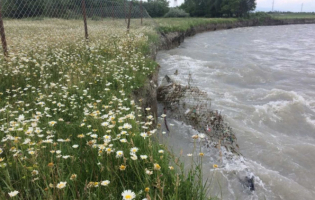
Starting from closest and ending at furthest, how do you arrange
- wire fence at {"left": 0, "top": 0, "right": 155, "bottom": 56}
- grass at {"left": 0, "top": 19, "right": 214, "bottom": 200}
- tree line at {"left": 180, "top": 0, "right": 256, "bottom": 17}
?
grass at {"left": 0, "top": 19, "right": 214, "bottom": 200}, wire fence at {"left": 0, "top": 0, "right": 155, "bottom": 56}, tree line at {"left": 180, "top": 0, "right": 256, "bottom": 17}

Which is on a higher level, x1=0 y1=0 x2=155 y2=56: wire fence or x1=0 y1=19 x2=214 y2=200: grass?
x1=0 y1=0 x2=155 y2=56: wire fence

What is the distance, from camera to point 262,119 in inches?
236

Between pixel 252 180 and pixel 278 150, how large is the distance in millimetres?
1461

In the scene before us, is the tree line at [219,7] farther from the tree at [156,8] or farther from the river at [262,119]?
the river at [262,119]

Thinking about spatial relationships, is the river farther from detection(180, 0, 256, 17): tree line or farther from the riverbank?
detection(180, 0, 256, 17): tree line

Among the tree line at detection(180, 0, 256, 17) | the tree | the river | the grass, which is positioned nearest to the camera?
the grass

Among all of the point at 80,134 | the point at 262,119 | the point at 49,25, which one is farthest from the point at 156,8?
the point at 80,134

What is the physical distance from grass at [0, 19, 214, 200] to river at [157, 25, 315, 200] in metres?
0.53

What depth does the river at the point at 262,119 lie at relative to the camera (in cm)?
371

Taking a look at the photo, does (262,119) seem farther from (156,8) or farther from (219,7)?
(219,7)

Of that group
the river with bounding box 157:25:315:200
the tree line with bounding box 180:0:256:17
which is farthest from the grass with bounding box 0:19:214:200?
the tree line with bounding box 180:0:256:17

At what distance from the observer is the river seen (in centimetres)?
371

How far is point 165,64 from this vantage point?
10.9 m

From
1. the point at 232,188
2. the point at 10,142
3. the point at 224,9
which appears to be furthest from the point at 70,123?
the point at 224,9
